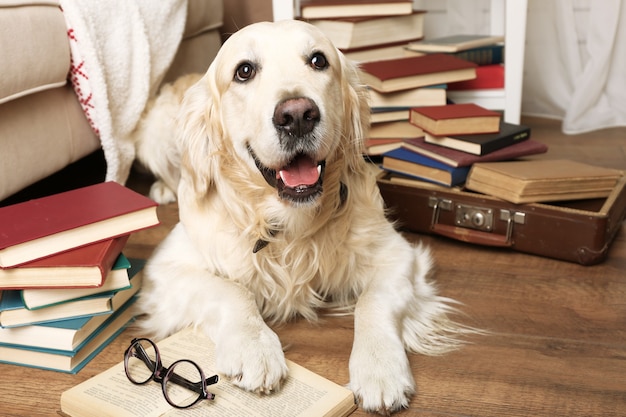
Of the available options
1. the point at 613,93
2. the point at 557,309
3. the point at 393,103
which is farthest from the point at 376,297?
the point at 613,93

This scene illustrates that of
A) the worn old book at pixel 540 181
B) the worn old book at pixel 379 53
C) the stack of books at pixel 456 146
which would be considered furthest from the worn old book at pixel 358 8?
the worn old book at pixel 540 181

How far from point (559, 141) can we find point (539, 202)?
Result: 141 cm

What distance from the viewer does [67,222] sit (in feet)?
4.87

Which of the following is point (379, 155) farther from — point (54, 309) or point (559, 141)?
point (54, 309)

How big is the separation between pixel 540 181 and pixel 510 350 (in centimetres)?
62

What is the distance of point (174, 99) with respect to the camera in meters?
2.56

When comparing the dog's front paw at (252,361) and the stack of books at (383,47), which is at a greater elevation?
the stack of books at (383,47)

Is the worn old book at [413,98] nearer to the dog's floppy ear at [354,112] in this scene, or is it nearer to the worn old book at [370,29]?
the worn old book at [370,29]

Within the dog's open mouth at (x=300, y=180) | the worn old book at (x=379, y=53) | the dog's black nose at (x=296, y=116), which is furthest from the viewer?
the worn old book at (x=379, y=53)

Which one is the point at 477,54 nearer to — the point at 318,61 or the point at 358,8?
the point at 358,8

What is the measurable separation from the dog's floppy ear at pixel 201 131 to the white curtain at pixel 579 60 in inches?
92.9

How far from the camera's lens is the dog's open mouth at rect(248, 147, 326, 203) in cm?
146

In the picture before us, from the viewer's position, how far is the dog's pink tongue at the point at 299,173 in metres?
1.46

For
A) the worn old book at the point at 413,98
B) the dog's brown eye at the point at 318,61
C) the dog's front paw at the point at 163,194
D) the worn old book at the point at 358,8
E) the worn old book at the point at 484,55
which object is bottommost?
the dog's front paw at the point at 163,194
